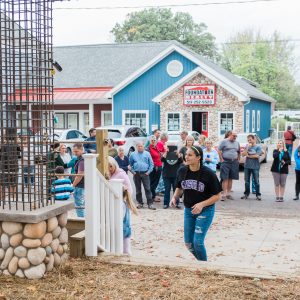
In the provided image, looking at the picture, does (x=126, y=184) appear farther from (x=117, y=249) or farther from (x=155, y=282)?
(x=155, y=282)

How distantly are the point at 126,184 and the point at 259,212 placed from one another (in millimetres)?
5053

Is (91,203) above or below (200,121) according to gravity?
below

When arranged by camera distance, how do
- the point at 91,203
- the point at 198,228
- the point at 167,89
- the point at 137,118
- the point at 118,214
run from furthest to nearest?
the point at 137,118, the point at 167,89, the point at 118,214, the point at 198,228, the point at 91,203

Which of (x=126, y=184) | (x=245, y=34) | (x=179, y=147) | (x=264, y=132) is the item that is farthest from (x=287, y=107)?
(x=126, y=184)

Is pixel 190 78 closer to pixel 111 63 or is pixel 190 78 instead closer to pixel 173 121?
pixel 173 121

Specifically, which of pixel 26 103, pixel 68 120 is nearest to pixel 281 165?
pixel 26 103

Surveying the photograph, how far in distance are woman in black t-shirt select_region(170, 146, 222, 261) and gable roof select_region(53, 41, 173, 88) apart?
25.5 m

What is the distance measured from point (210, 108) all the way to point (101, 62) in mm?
11056

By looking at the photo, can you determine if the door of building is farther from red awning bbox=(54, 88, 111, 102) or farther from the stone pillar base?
the stone pillar base

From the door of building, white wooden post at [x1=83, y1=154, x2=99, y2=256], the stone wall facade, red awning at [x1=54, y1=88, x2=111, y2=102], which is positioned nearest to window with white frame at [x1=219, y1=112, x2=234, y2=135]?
the stone wall facade

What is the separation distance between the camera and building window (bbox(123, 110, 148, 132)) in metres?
29.1

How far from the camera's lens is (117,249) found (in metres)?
7.13

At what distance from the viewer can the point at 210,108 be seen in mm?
26750

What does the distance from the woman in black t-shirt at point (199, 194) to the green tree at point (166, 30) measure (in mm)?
56186
